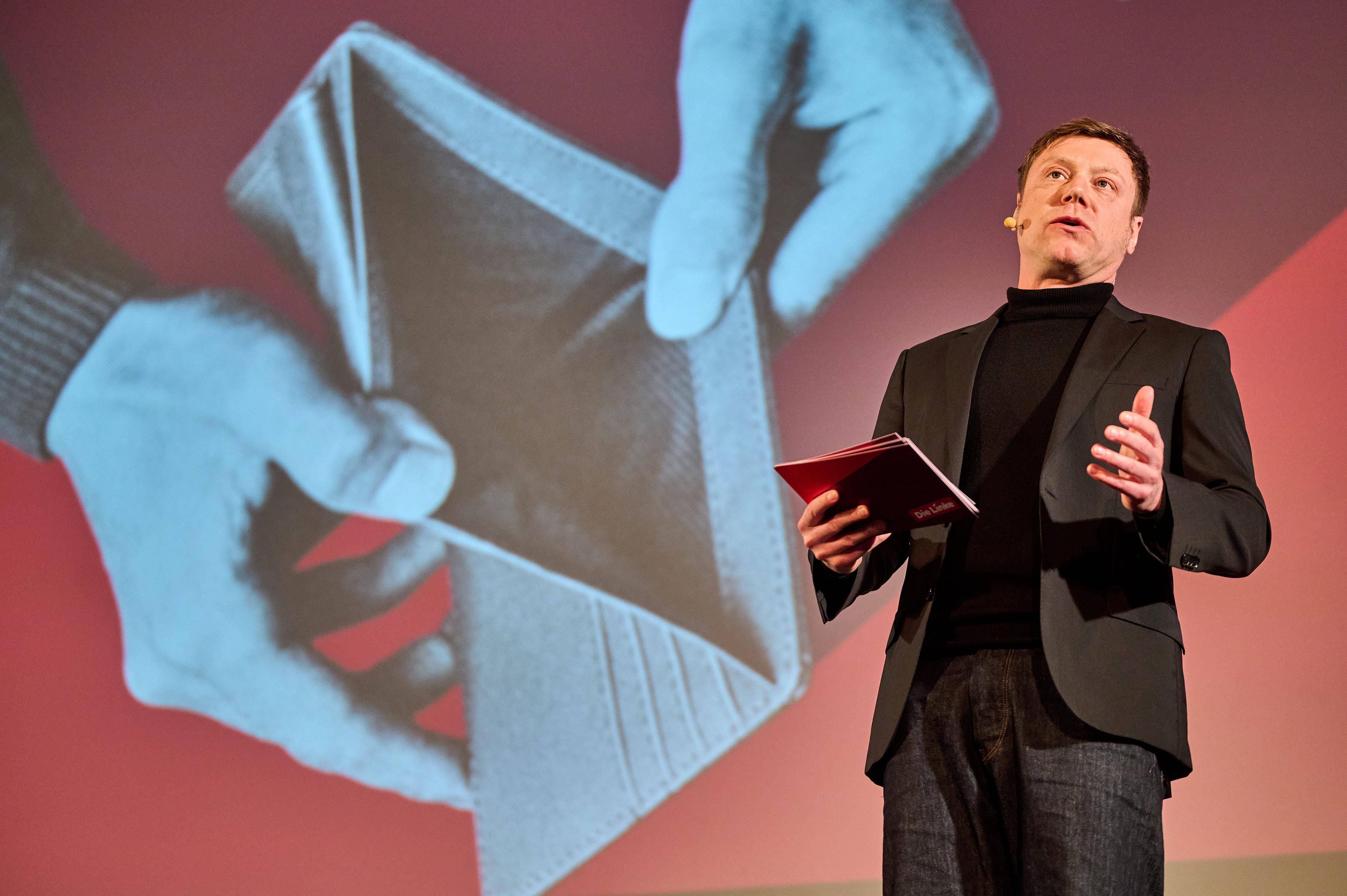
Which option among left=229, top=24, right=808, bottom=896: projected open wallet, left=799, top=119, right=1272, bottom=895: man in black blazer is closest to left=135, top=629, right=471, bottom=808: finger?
left=229, top=24, right=808, bottom=896: projected open wallet

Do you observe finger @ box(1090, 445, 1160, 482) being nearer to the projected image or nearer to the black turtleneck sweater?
the black turtleneck sweater

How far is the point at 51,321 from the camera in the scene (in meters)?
2.76

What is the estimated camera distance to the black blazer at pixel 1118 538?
3.56ft

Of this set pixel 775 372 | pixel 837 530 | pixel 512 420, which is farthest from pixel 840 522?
pixel 512 420

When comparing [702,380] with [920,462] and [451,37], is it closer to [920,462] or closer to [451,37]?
[451,37]

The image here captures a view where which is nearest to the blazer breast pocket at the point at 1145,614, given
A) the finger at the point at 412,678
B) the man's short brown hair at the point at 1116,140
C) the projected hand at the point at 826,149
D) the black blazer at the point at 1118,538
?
the black blazer at the point at 1118,538

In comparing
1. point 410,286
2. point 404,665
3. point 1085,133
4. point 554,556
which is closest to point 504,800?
point 404,665

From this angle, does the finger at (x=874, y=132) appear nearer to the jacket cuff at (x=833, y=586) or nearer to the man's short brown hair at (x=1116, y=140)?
the man's short brown hair at (x=1116, y=140)

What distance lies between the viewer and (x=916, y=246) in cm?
257

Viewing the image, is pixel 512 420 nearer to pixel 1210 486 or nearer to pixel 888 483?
pixel 888 483

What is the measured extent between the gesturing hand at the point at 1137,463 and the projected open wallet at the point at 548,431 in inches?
55.7

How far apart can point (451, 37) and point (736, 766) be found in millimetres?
1929

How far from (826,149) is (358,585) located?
1.53m

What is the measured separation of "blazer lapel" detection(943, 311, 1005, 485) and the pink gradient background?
114 cm
